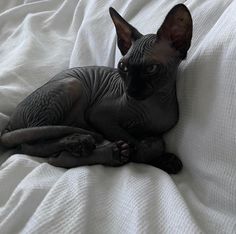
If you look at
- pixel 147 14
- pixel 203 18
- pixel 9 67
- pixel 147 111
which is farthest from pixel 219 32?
pixel 9 67

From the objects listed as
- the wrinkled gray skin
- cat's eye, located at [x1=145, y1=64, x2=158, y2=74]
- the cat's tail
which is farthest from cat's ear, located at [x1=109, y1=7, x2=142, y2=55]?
the cat's tail

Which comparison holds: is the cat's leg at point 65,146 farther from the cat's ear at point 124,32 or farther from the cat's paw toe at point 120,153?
the cat's ear at point 124,32

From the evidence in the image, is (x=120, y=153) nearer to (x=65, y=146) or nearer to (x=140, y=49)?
(x=65, y=146)

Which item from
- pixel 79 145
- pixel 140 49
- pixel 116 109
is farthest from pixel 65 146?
pixel 140 49

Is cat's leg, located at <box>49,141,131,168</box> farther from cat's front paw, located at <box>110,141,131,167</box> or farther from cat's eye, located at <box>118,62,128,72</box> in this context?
cat's eye, located at <box>118,62,128,72</box>

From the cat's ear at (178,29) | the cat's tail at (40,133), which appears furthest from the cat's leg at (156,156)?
the cat's ear at (178,29)

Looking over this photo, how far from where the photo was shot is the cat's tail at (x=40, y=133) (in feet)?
2.96

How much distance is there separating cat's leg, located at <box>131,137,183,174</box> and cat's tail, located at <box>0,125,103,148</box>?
0.10 meters

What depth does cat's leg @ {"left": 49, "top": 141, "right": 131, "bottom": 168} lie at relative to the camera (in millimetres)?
870

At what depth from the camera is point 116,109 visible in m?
0.94

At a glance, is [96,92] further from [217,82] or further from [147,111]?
[217,82]

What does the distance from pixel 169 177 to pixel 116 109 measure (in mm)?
203

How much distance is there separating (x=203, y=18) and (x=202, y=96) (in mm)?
209

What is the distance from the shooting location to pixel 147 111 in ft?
2.98
